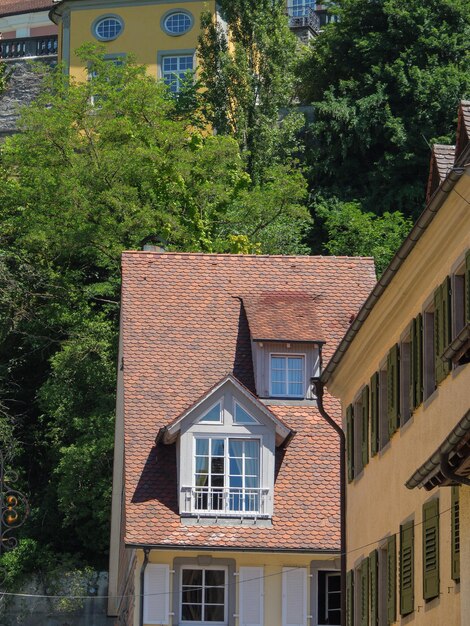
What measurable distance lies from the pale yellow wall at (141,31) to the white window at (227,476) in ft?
134

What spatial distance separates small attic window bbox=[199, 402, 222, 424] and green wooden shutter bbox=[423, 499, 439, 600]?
12.2m

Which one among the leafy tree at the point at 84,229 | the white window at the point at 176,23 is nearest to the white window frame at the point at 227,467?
the leafy tree at the point at 84,229

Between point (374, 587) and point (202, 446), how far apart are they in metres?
8.83

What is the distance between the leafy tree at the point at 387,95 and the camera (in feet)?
203

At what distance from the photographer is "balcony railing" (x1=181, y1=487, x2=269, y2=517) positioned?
3322 cm

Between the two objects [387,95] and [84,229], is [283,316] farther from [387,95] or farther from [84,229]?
[387,95]

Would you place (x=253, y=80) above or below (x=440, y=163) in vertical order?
above

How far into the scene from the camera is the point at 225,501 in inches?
1318

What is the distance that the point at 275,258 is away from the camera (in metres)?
37.9

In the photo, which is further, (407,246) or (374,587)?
(374,587)

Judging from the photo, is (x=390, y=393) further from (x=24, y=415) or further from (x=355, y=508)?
(x=24, y=415)

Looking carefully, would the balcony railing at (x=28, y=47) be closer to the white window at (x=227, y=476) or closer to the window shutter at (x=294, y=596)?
the white window at (x=227, y=476)

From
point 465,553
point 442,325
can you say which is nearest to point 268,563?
point 442,325

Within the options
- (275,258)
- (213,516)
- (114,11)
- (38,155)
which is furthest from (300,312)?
(114,11)
